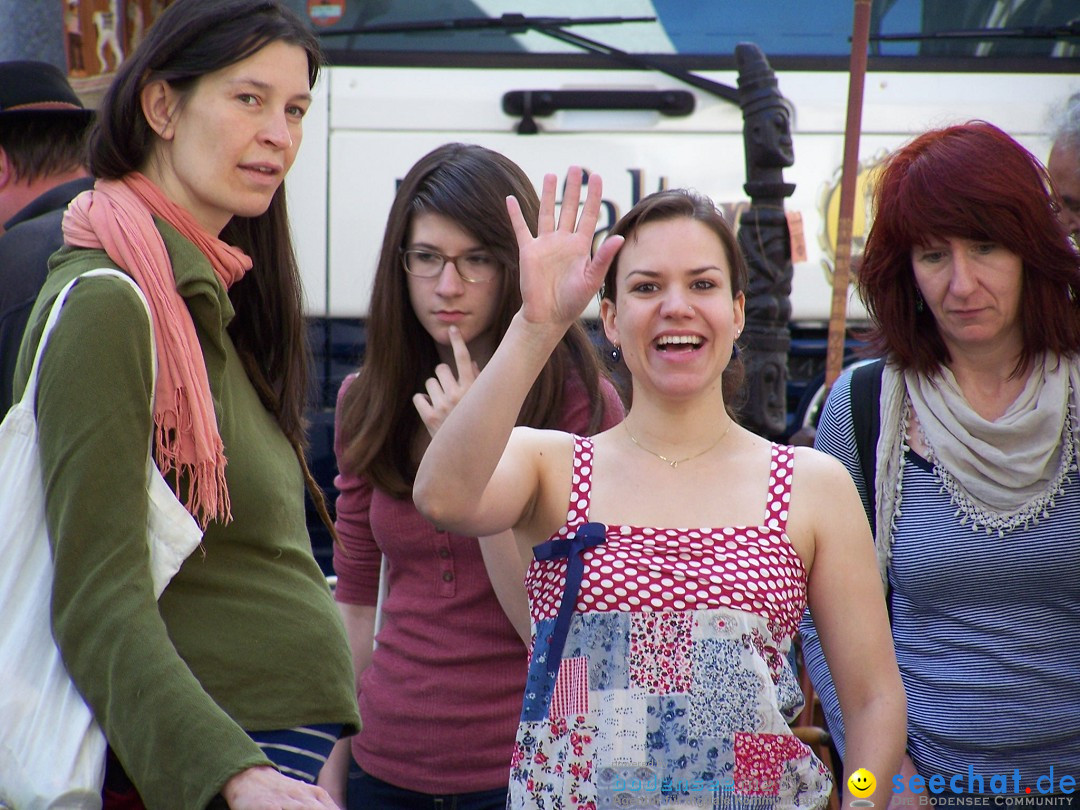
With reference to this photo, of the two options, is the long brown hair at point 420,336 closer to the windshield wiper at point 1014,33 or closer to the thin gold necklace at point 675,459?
the thin gold necklace at point 675,459

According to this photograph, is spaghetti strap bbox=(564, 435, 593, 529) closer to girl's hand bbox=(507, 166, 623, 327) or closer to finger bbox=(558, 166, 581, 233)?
girl's hand bbox=(507, 166, 623, 327)

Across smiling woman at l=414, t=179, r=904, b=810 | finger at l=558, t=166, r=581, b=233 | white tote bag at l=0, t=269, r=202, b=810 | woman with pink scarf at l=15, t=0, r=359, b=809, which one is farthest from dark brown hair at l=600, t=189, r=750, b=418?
white tote bag at l=0, t=269, r=202, b=810

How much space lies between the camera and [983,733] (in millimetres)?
2305

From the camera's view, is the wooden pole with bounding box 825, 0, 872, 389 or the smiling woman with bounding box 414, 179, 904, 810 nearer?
the smiling woman with bounding box 414, 179, 904, 810

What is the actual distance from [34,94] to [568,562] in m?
2.15

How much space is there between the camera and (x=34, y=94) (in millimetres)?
3236

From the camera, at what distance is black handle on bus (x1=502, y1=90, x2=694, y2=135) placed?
4293 mm

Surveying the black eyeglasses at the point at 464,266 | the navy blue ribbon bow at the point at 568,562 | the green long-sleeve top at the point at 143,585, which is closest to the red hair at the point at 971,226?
the black eyeglasses at the point at 464,266

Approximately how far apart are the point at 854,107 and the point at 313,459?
2138 mm

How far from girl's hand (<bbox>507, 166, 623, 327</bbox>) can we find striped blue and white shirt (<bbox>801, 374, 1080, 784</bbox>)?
93cm

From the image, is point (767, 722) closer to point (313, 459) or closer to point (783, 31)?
point (313, 459)

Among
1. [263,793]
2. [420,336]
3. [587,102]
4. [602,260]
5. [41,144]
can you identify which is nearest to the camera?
[263,793]

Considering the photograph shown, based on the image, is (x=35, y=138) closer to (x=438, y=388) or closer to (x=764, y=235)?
(x=438, y=388)

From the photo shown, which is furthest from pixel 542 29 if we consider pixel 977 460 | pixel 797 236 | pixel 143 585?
pixel 143 585
